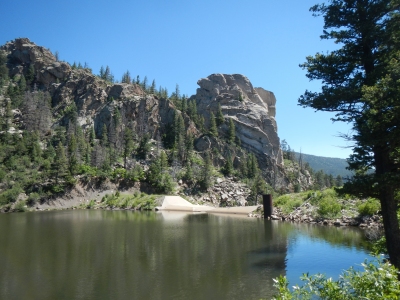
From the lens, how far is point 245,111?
133m

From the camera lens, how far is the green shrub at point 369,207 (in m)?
32.4

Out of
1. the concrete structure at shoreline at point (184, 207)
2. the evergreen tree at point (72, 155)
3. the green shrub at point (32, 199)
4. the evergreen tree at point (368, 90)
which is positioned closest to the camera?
the evergreen tree at point (368, 90)

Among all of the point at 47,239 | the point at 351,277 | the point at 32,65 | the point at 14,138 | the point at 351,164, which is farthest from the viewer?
the point at 32,65

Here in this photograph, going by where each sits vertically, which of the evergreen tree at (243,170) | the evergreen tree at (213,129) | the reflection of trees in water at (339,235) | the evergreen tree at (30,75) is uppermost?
the evergreen tree at (30,75)

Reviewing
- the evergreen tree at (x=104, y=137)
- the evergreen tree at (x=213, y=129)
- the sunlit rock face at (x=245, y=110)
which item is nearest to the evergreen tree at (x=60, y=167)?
the evergreen tree at (x=104, y=137)

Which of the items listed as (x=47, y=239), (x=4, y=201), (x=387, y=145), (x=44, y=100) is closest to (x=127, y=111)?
(x=44, y=100)

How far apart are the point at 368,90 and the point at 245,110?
401 ft

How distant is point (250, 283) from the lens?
586 inches

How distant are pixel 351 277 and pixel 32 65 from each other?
152002mm

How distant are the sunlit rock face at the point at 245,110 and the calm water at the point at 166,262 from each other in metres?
96.5

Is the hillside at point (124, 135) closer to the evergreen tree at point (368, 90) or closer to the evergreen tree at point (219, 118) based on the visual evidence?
the evergreen tree at point (219, 118)

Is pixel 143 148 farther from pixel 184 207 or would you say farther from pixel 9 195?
pixel 9 195

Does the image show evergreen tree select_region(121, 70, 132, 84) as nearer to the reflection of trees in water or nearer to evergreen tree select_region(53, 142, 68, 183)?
evergreen tree select_region(53, 142, 68, 183)

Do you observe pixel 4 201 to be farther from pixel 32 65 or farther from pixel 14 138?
pixel 32 65
